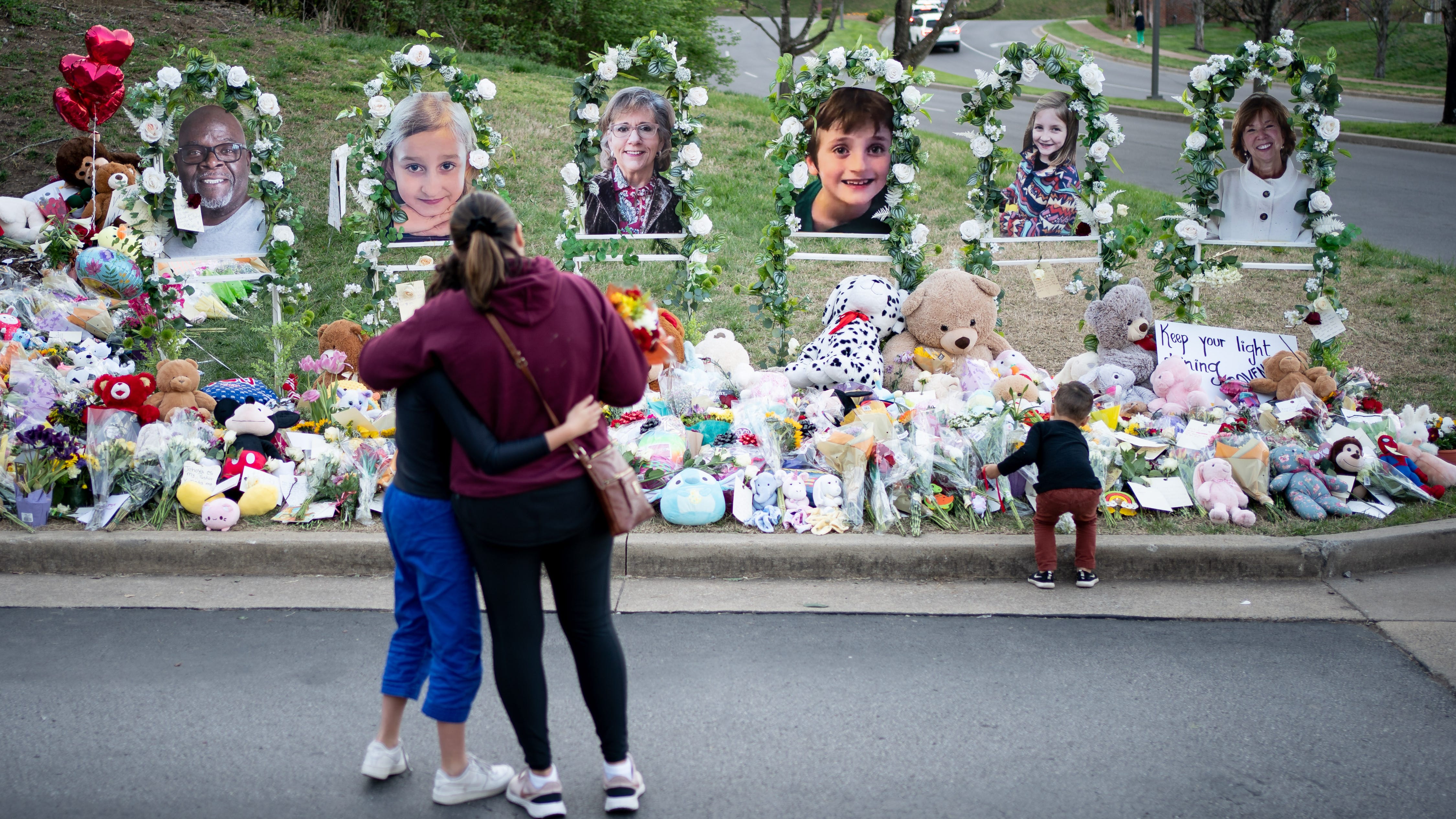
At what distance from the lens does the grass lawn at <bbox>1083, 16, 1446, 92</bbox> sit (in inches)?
1006

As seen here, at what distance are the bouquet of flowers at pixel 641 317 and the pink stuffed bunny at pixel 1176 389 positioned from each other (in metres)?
4.09

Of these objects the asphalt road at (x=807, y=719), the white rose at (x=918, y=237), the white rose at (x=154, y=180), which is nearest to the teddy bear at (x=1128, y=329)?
the white rose at (x=918, y=237)

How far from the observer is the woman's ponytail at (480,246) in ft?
8.71

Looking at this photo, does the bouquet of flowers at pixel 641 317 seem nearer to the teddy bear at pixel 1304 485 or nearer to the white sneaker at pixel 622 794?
the white sneaker at pixel 622 794

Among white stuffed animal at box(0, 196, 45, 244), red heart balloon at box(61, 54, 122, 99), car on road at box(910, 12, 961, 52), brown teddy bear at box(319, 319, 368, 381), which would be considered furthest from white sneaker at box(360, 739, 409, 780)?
car on road at box(910, 12, 961, 52)

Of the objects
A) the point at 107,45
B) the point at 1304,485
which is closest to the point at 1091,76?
the point at 1304,485

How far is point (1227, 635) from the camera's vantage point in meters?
4.26

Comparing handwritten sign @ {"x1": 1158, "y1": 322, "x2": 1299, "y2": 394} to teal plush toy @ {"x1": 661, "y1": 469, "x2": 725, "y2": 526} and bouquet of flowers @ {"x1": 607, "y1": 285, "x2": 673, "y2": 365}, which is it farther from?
bouquet of flowers @ {"x1": 607, "y1": 285, "x2": 673, "y2": 365}

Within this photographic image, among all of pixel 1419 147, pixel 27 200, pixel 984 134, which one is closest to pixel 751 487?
pixel 984 134

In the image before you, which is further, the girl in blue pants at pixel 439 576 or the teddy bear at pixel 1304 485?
the teddy bear at pixel 1304 485

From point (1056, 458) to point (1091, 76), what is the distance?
311 centimetres

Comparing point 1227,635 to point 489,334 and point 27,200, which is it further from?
point 27,200

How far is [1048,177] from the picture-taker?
274 inches

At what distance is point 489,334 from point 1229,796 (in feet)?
8.27
